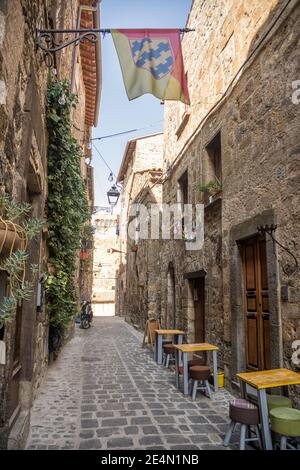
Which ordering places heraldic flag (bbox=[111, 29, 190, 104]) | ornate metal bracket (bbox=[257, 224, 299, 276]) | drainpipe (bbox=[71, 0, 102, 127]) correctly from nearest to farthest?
1. ornate metal bracket (bbox=[257, 224, 299, 276])
2. heraldic flag (bbox=[111, 29, 190, 104])
3. drainpipe (bbox=[71, 0, 102, 127])

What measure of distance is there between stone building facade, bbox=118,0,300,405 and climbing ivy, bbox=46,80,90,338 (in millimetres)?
2649

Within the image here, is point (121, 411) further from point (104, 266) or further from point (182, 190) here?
point (104, 266)

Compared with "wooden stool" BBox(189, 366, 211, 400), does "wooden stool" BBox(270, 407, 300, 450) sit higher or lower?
higher

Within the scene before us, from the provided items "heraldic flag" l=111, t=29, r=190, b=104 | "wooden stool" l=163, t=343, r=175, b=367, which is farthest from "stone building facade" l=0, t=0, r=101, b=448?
"wooden stool" l=163, t=343, r=175, b=367

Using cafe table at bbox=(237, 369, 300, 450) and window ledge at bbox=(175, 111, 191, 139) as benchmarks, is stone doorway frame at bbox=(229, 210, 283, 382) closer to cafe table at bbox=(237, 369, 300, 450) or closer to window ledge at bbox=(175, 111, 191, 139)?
cafe table at bbox=(237, 369, 300, 450)

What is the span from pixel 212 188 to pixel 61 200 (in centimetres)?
279

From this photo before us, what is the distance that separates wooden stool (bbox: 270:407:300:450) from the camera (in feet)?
9.08

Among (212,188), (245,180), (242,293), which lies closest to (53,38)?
(245,180)

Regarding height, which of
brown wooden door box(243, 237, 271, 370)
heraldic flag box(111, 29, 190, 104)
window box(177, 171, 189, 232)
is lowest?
brown wooden door box(243, 237, 271, 370)

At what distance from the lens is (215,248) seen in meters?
6.33

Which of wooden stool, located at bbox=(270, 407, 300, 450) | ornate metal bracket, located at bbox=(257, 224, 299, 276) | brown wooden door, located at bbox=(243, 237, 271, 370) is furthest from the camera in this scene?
brown wooden door, located at bbox=(243, 237, 271, 370)

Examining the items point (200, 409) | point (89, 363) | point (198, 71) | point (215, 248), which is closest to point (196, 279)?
point (215, 248)

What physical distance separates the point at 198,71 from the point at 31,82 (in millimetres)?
5583
